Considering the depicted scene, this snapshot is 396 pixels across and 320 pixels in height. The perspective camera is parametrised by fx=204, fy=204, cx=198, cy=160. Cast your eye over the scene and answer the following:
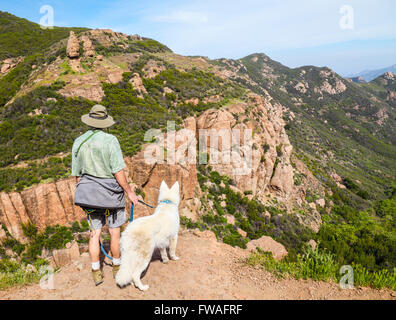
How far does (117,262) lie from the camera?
352 cm

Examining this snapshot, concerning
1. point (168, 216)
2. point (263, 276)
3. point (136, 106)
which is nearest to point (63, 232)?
point (168, 216)

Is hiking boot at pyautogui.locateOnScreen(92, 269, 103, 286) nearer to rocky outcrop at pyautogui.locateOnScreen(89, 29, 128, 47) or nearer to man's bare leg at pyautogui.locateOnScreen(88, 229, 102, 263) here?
man's bare leg at pyautogui.locateOnScreen(88, 229, 102, 263)

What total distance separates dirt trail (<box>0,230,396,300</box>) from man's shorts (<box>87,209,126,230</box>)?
1054mm

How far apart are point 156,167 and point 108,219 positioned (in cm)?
687

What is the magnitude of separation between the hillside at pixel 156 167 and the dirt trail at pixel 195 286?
425 mm

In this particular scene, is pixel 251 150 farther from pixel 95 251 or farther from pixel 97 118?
pixel 95 251

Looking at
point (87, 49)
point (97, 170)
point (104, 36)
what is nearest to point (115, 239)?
point (97, 170)

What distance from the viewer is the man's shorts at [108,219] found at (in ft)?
10.6

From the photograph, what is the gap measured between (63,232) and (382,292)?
10.1 m

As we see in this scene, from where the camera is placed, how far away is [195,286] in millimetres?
3625

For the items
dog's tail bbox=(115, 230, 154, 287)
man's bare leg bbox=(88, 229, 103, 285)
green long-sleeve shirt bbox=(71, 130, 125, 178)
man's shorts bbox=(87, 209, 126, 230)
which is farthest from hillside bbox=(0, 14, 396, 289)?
green long-sleeve shirt bbox=(71, 130, 125, 178)

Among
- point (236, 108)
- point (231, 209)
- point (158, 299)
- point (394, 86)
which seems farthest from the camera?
point (394, 86)

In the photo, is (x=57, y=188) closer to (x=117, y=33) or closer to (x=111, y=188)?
(x=111, y=188)

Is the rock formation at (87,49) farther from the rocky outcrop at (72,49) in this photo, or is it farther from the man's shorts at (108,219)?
the man's shorts at (108,219)
